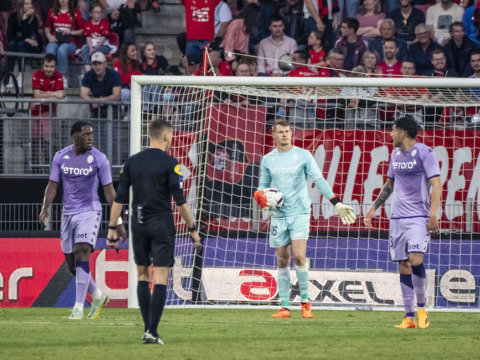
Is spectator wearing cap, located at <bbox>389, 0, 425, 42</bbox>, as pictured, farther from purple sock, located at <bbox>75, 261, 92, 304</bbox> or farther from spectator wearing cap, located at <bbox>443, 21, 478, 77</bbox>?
purple sock, located at <bbox>75, 261, 92, 304</bbox>

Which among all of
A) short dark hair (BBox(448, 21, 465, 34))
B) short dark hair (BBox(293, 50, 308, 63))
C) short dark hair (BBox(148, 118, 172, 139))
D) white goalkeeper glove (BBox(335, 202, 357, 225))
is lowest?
white goalkeeper glove (BBox(335, 202, 357, 225))

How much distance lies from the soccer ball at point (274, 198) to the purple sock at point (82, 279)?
2.16 meters

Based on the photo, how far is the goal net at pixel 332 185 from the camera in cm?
1395

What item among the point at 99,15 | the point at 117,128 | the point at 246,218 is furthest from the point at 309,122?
the point at 99,15

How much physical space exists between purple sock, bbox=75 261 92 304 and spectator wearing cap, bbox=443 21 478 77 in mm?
8149

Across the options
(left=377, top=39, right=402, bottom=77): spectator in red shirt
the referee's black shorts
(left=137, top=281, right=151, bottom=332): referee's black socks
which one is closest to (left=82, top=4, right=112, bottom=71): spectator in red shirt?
(left=377, top=39, right=402, bottom=77): spectator in red shirt

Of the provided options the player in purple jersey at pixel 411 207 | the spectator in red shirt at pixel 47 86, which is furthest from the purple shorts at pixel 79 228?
the spectator in red shirt at pixel 47 86

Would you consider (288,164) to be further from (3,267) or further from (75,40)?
(75,40)

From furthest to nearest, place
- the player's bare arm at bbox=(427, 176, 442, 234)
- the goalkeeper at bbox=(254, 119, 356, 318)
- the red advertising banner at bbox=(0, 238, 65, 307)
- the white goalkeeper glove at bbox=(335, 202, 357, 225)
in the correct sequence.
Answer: the red advertising banner at bbox=(0, 238, 65, 307), the goalkeeper at bbox=(254, 119, 356, 318), the white goalkeeper glove at bbox=(335, 202, 357, 225), the player's bare arm at bbox=(427, 176, 442, 234)

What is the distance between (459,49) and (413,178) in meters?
7.35

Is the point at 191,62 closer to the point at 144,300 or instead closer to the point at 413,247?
the point at 413,247

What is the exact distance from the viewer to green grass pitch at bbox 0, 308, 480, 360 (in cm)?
793

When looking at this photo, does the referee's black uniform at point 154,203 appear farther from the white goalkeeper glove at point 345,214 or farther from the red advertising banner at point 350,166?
the red advertising banner at point 350,166

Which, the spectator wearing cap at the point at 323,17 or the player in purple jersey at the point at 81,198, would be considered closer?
the player in purple jersey at the point at 81,198
